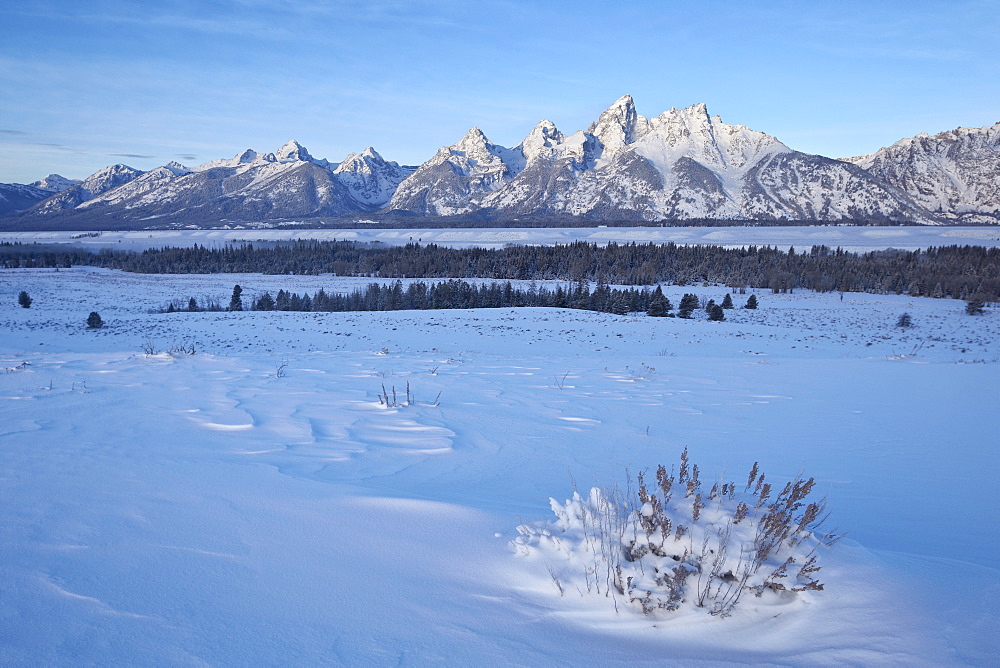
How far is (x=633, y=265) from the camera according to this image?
275 feet

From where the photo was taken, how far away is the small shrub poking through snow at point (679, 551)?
2.63 metres

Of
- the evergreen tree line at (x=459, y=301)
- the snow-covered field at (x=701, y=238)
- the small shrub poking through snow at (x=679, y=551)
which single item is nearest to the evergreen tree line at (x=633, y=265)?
the evergreen tree line at (x=459, y=301)

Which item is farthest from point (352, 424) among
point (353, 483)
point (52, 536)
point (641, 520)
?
point (641, 520)

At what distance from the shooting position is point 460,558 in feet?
10.0

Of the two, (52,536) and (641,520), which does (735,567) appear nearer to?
(641,520)

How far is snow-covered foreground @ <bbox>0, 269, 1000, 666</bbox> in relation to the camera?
2.29 m

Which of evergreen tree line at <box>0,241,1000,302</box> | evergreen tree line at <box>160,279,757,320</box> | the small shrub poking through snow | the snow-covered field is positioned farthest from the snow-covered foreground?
the snow-covered field

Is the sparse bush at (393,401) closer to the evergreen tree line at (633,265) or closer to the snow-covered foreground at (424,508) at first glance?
the snow-covered foreground at (424,508)

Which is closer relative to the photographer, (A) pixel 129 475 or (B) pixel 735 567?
(B) pixel 735 567

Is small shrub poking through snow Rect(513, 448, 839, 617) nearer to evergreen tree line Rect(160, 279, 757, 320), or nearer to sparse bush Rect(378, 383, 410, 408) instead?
sparse bush Rect(378, 383, 410, 408)

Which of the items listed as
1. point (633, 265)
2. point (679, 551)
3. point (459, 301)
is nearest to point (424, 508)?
point (679, 551)

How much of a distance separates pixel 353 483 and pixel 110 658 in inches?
90.5

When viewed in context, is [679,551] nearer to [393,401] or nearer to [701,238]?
[393,401]

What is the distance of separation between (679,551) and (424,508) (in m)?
1.73
